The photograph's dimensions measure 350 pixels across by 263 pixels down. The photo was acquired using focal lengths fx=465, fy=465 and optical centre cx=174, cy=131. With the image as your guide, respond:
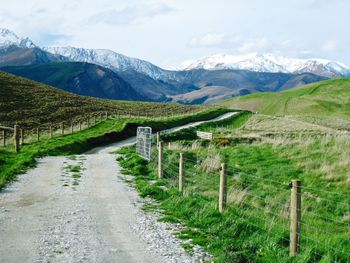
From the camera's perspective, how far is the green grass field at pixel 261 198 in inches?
426

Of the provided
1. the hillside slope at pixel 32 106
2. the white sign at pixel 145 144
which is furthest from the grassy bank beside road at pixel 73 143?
the hillside slope at pixel 32 106

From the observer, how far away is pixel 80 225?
1274 cm

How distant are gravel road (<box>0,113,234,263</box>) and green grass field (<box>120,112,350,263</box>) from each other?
0.81 metres

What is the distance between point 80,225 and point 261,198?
6364 millimetres

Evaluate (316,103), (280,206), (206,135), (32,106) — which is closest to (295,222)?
(280,206)

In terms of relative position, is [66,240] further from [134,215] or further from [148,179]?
[148,179]

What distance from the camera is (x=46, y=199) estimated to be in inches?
640

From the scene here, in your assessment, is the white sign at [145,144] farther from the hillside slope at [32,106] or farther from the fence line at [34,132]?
the hillside slope at [32,106]

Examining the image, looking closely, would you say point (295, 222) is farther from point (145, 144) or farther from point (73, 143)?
point (73, 143)

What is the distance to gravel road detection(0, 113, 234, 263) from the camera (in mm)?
10227

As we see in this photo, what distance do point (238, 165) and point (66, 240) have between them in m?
16.5

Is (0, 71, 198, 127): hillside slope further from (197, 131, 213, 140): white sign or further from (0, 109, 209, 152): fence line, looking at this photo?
(197, 131, 213, 140): white sign

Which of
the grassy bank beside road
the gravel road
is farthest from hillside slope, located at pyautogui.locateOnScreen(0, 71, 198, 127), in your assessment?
the gravel road

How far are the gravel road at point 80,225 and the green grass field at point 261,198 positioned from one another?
810mm
